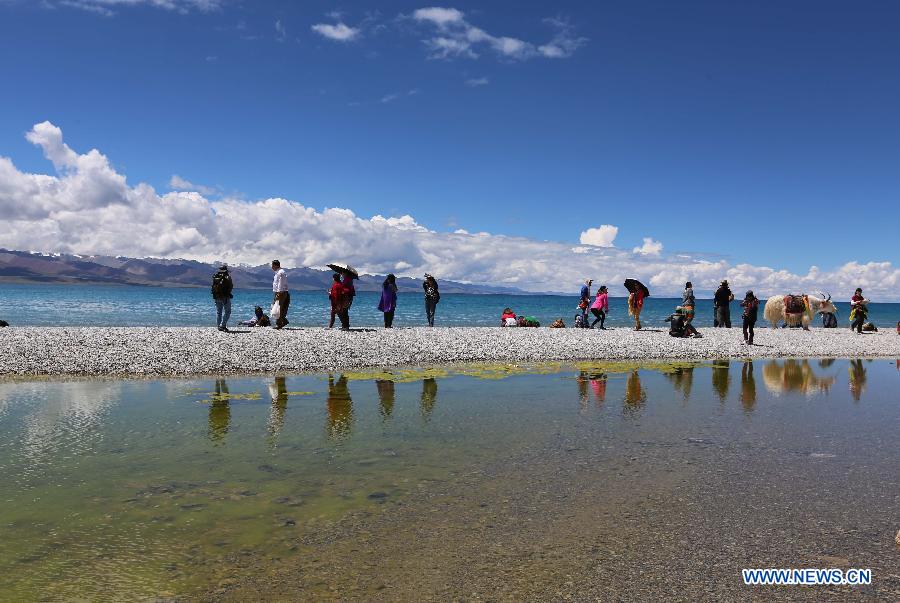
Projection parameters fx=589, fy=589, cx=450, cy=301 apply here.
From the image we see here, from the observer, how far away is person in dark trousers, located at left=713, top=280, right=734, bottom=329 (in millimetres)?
36028

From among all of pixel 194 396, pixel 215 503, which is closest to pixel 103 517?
pixel 215 503

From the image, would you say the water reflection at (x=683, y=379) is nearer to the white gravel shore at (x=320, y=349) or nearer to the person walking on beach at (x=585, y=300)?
the white gravel shore at (x=320, y=349)

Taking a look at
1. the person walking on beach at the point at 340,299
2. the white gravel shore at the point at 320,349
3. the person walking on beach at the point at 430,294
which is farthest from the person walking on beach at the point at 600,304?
the person walking on beach at the point at 340,299

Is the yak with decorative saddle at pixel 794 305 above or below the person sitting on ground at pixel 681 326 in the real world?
above

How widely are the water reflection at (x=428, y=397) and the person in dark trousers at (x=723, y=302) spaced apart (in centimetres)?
2471

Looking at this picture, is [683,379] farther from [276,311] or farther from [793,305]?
[793,305]

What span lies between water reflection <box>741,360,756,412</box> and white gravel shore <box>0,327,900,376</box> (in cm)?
305

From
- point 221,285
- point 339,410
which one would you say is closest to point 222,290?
point 221,285

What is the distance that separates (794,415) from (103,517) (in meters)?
13.8

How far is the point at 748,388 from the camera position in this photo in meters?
17.8

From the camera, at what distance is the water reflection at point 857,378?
1736 centimetres

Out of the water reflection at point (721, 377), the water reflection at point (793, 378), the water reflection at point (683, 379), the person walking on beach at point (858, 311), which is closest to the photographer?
the water reflection at point (721, 377)

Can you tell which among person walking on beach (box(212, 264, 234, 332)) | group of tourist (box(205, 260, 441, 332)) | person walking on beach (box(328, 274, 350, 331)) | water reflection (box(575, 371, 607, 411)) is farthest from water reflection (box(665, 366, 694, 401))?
person walking on beach (box(212, 264, 234, 332))

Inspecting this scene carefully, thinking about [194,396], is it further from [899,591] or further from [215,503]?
[899,591]
